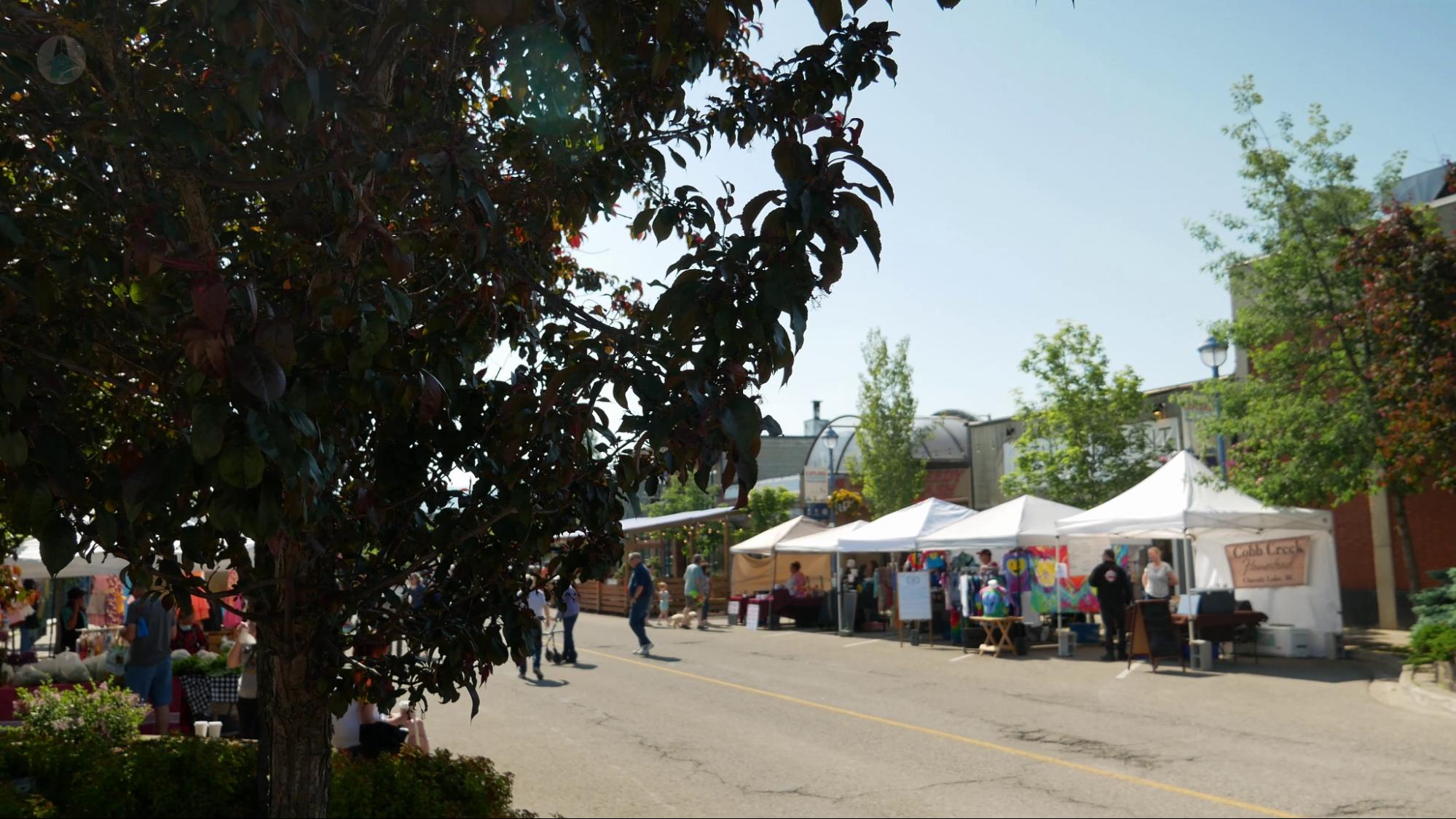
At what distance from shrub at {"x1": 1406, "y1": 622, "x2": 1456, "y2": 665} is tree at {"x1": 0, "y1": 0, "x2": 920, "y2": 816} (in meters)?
13.0

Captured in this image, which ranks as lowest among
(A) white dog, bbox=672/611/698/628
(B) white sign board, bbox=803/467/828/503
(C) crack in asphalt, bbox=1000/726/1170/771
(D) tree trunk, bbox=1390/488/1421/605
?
(C) crack in asphalt, bbox=1000/726/1170/771

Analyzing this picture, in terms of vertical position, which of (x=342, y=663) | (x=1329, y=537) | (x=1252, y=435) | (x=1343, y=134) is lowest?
(x=342, y=663)

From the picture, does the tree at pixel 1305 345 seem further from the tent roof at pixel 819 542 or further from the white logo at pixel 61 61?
the white logo at pixel 61 61

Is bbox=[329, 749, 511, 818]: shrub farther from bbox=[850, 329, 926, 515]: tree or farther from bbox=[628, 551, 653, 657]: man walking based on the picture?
bbox=[850, 329, 926, 515]: tree

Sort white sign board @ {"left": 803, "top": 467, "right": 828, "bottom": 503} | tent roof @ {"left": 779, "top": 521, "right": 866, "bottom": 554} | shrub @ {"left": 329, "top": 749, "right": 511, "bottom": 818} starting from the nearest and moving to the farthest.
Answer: shrub @ {"left": 329, "top": 749, "right": 511, "bottom": 818}, tent roof @ {"left": 779, "top": 521, "right": 866, "bottom": 554}, white sign board @ {"left": 803, "top": 467, "right": 828, "bottom": 503}

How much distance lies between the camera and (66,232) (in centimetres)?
Result: 390

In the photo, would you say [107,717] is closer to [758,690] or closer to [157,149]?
[157,149]

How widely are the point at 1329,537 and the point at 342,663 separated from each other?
57.8 feet

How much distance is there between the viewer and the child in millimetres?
32781

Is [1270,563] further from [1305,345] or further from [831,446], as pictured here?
[831,446]

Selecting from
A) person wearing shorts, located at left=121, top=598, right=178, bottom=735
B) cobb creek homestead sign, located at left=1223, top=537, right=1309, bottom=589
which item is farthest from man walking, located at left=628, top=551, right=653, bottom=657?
person wearing shorts, located at left=121, top=598, right=178, bottom=735

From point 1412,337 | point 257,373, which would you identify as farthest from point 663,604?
point 257,373

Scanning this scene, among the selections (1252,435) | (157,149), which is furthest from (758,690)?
(157,149)

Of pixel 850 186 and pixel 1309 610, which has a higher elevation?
pixel 850 186
